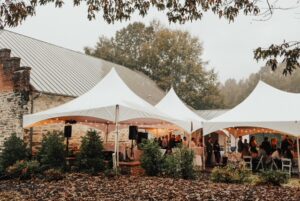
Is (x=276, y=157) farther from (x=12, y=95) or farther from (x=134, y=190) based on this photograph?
(x=12, y=95)

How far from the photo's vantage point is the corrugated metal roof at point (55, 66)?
16.9 meters

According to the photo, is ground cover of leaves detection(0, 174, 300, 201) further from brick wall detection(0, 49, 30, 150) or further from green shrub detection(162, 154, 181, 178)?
brick wall detection(0, 49, 30, 150)

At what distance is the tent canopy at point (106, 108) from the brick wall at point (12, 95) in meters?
2.29

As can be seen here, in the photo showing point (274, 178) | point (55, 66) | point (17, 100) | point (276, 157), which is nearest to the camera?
point (274, 178)

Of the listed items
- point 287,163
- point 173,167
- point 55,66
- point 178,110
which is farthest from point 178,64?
point 173,167

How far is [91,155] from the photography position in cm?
1107

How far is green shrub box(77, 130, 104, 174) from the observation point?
430 inches

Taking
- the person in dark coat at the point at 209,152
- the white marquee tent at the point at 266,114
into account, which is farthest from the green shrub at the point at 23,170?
the person in dark coat at the point at 209,152

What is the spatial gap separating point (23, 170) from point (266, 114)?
336 inches

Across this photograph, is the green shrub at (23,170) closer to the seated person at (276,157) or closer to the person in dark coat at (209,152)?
the seated person at (276,157)

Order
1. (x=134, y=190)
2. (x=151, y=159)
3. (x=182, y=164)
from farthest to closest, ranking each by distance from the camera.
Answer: (x=151, y=159)
(x=182, y=164)
(x=134, y=190)

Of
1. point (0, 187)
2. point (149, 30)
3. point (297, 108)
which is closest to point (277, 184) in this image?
point (297, 108)

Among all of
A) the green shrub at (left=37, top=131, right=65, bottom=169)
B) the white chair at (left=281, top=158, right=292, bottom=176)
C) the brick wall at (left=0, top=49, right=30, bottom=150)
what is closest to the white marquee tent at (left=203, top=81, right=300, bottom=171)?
the white chair at (left=281, top=158, right=292, bottom=176)

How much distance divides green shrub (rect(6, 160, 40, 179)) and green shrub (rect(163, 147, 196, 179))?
4019mm
